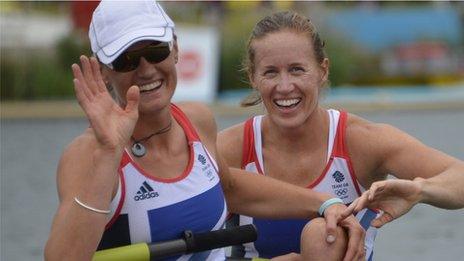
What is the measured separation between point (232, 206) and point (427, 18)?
25266mm

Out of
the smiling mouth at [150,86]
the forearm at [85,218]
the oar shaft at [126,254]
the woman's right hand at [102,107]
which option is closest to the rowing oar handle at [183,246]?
the oar shaft at [126,254]

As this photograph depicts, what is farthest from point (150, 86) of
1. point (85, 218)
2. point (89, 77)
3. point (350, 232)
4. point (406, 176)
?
point (406, 176)

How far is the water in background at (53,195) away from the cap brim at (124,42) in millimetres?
6552

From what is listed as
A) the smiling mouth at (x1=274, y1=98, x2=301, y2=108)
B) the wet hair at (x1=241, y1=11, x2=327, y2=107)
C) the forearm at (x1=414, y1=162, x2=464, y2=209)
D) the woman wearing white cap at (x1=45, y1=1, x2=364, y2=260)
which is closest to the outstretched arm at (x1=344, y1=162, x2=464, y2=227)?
the forearm at (x1=414, y1=162, x2=464, y2=209)

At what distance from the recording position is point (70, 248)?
12.1ft

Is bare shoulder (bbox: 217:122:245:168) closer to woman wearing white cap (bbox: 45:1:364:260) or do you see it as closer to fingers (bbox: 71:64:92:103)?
woman wearing white cap (bbox: 45:1:364:260)

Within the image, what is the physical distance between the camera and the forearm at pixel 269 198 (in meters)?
4.49

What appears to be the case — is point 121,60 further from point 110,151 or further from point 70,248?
point 70,248

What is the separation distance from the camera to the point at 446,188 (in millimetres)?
4348

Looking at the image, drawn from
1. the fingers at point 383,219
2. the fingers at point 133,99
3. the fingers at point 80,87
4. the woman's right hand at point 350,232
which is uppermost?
the fingers at point 80,87

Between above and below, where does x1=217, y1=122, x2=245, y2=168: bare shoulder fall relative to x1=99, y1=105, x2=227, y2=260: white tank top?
below

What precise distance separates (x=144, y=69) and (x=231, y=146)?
1145 millimetres

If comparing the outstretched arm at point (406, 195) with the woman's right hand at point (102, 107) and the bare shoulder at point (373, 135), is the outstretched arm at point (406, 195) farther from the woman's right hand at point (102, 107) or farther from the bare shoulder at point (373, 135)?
the woman's right hand at point (102, 107)

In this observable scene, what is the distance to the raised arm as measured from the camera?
3.70 metres
